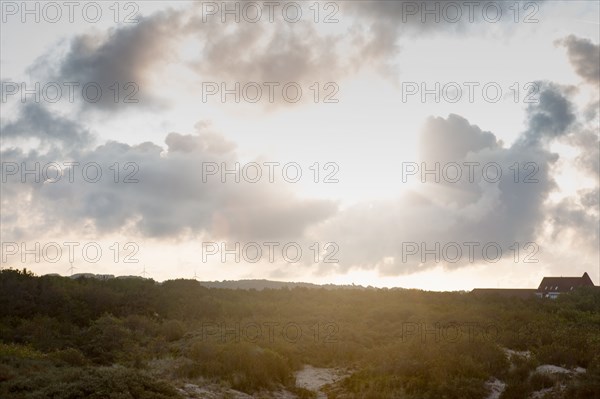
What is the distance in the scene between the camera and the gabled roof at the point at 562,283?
9100 cm

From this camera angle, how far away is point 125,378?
17.1 metres

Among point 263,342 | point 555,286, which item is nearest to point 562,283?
point 555,286

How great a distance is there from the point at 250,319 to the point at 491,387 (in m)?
19.5

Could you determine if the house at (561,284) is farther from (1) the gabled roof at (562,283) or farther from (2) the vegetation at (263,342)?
(2) the vegetation at (263,342)

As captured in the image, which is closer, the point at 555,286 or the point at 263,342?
the point at 263,342

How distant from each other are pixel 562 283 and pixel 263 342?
80.6 meters

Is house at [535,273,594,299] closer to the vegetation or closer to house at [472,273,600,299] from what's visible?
house at [472,273,600,299]

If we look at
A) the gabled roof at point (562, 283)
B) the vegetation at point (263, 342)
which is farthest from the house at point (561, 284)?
the vegetation at point (263, 342)

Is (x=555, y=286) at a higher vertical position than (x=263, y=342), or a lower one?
lower

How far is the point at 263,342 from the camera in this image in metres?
27.1

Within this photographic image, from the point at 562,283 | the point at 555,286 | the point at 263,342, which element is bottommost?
the point at 555,286

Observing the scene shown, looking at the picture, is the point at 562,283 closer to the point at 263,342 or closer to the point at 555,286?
the point at 555,286

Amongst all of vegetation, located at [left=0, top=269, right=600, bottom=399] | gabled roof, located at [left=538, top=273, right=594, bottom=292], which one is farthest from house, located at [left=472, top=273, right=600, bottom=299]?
vegetation, located at [left=0, top=269, right=600, bottom=399]

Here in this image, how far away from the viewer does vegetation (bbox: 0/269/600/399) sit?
19.1m
